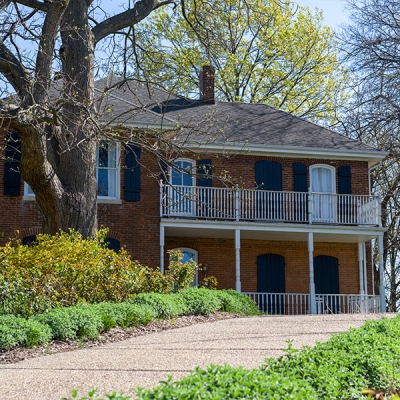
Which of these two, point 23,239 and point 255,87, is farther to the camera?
point 255,87

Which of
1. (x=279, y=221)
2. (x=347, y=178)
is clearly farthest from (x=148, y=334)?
(x=347, y=178)

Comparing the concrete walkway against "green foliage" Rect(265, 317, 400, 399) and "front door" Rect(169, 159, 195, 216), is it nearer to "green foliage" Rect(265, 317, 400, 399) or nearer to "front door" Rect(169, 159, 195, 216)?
"green foliage" Rect(265, 317, 400, 399)

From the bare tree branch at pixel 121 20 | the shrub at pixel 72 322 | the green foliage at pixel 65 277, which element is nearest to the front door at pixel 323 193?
the bare tree branch at pixel 121 20

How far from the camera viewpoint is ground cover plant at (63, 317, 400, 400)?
15.4 feet

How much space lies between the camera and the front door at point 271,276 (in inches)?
897

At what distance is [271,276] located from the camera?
74.9 feet

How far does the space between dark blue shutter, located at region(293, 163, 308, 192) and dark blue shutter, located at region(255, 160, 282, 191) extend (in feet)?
1.71

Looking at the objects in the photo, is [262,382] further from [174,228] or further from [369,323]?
[174,228]

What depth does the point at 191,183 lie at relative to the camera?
887 inches

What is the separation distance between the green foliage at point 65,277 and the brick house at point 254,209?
5709 millimetres

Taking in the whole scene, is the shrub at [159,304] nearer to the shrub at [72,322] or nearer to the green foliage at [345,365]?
the shrub at [72,322]

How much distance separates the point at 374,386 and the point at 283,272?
16573 mm

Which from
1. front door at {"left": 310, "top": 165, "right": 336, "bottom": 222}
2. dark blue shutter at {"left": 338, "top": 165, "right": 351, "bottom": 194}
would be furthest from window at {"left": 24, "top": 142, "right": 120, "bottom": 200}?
dark blue shutter at {"left": 338, "top": 165, "right": 351, "bottom": 194}

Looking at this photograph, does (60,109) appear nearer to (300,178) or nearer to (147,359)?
(147,359)
